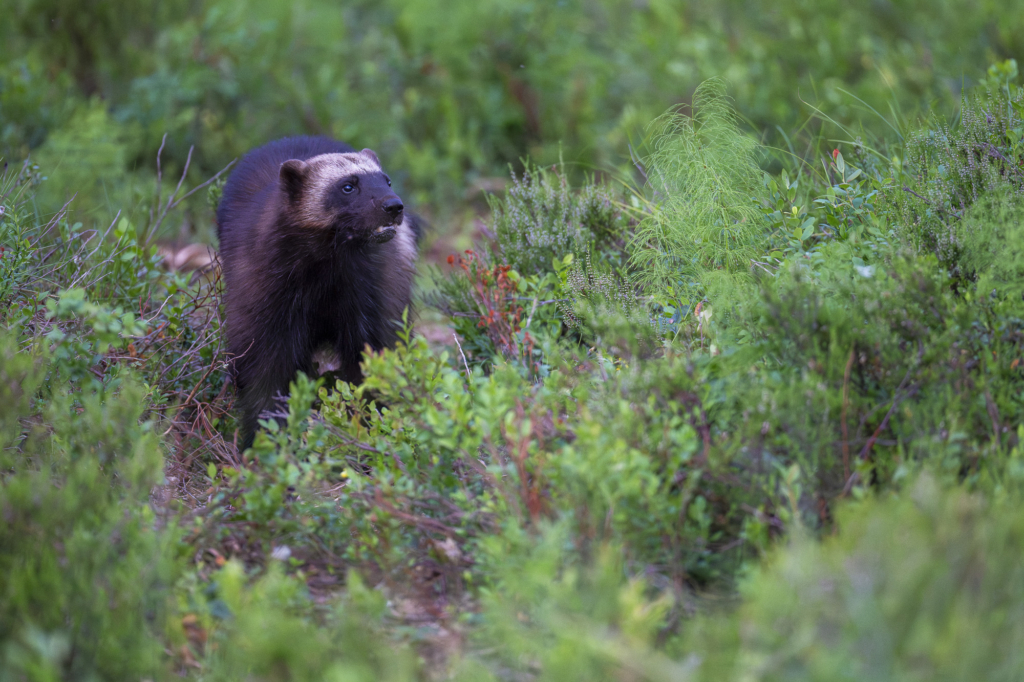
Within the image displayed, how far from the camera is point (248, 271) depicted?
14.3ft

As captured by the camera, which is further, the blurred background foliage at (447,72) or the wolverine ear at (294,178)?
the blurred background foliage at (447,72)

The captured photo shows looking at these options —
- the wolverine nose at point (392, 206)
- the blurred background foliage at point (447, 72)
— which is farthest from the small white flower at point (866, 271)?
the blurred background foliage at point (447, 72)

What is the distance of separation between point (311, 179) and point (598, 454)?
2522mm

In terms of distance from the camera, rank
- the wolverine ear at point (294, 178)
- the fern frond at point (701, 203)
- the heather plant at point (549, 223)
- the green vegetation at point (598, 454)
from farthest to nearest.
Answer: the heather plant at point (549, 223)
the wolverine ear at point (294, 178)
the fern frond at point (701, 203)
the green vegetation at point (598, 454)

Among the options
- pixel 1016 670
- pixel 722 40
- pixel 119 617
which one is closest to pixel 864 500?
pixel 1016 670

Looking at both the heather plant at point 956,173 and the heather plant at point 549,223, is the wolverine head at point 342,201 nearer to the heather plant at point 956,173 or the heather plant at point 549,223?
the heather plant at point 549,223

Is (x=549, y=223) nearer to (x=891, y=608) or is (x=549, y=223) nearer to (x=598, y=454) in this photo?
(x=598, y=454)

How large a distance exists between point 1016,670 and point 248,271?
3591 mm

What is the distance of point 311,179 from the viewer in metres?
4.39

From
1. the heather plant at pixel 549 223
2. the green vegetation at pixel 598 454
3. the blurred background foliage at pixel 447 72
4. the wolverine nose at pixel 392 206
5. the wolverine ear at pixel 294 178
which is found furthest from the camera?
the blurred background foliage at pixel 447 72

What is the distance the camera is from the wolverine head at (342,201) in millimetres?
4270

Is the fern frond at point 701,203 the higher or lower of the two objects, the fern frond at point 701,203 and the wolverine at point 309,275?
the higher

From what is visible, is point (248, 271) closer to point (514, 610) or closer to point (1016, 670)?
point (514, 610)

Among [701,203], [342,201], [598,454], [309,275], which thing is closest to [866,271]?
[701,203]
